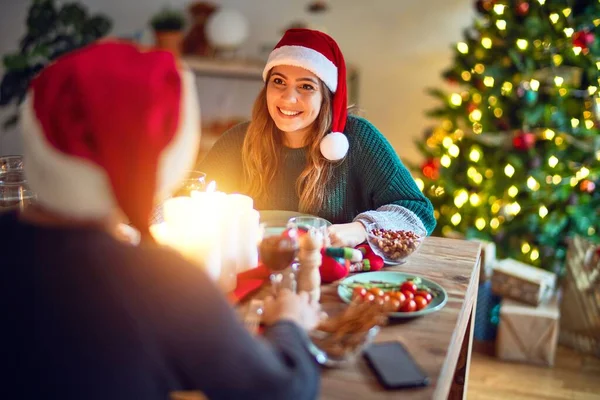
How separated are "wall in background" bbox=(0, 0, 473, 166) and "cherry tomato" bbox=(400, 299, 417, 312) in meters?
2.77

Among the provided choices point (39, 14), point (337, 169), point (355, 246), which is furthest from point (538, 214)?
point (39, 14)

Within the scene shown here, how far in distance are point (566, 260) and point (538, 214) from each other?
0.25 meters

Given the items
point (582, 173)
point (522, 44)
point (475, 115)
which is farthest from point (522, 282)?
point (522, 44)

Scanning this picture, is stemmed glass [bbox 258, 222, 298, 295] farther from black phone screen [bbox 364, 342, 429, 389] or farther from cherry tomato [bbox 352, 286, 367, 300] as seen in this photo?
black phone screen [bbox 364, 342, 429, 389]

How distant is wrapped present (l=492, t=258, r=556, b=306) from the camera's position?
262 cm

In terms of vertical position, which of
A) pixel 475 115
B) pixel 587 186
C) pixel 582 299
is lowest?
pixel 582 299

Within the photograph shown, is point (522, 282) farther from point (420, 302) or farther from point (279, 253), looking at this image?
point (279, 253)

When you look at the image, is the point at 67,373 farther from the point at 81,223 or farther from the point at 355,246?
the point at 355,246

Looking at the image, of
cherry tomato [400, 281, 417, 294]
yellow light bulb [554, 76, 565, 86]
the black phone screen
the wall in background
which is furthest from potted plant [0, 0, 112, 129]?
the black phone screen

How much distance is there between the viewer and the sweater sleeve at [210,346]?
761 mm

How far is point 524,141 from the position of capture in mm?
2750

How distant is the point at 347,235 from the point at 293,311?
0.56 m

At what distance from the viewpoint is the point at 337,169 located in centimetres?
200

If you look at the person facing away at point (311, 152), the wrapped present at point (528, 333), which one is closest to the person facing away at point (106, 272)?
the person facing away at point (311, 152)
